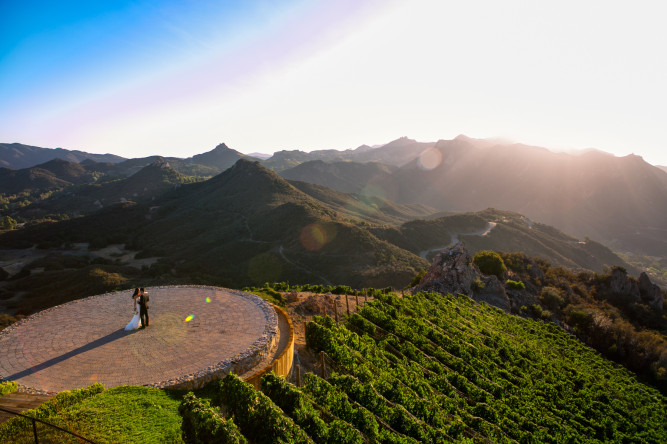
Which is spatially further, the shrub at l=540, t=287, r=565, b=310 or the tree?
the tree

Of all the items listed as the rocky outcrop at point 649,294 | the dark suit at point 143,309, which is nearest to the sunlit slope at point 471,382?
the dark suit at point 143,309

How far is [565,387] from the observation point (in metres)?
17.9

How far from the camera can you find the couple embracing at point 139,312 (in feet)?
43.3

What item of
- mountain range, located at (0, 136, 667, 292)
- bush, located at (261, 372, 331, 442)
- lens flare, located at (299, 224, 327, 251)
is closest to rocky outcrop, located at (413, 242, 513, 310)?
mountain range, located at (0, 136, 667, 292)

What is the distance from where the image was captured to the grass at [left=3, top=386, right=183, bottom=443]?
22.5 feet

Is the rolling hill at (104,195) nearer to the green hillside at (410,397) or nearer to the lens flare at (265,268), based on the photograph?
the lens flare at (265,268)

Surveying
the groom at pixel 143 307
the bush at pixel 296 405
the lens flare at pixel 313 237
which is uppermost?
the groom at pixel 143 307

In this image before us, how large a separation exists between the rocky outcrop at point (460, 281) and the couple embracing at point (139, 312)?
2518 cm

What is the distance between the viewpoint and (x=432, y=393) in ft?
41.5

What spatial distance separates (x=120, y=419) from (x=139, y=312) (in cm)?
683

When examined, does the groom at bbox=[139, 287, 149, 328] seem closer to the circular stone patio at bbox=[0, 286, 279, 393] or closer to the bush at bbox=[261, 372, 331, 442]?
the circular stone patio at bbox=[0, 286, 279, 393]

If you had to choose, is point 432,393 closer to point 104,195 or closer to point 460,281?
point 460,281

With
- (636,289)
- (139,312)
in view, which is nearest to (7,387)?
(139,312)

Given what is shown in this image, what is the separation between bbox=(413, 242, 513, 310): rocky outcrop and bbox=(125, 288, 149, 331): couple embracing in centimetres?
2518
